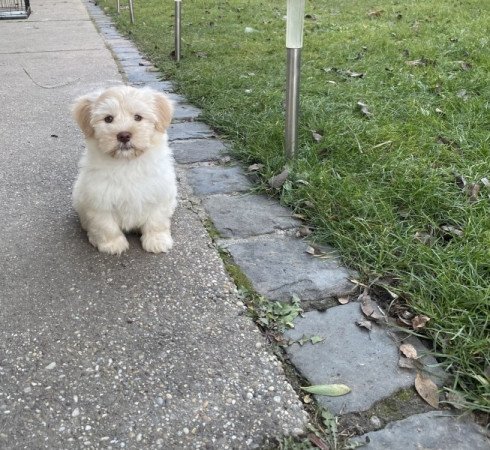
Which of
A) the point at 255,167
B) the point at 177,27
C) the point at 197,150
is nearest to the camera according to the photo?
the point at 255,167

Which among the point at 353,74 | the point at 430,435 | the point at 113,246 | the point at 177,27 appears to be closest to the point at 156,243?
the point at 113,246

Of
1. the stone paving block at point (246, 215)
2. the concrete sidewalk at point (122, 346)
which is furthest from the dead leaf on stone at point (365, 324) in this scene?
the stone paving block at point (246, 215)

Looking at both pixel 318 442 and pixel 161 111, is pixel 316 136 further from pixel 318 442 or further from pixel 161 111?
pixel 318 442

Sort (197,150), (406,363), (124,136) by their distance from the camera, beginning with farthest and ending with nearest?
(197,150)
(124,136)
(406,363)

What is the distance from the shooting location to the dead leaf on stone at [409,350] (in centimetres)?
198

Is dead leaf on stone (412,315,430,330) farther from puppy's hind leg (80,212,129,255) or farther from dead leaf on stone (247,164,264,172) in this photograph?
dead leaf on stone (247,164,264,172)

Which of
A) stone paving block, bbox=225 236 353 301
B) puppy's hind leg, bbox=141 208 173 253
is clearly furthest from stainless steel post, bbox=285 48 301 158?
puppy's hind leg, bbox=141 208 173 253

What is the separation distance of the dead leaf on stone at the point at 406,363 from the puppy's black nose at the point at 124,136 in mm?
1518

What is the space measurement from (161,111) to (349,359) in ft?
4.84

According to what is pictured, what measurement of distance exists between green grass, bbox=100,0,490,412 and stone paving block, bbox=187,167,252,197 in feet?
0.56

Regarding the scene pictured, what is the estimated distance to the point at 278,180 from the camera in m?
3.20

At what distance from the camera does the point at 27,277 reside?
2.45m

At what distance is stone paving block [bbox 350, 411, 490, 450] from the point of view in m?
1.63

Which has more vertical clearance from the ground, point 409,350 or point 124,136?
point 124,136
